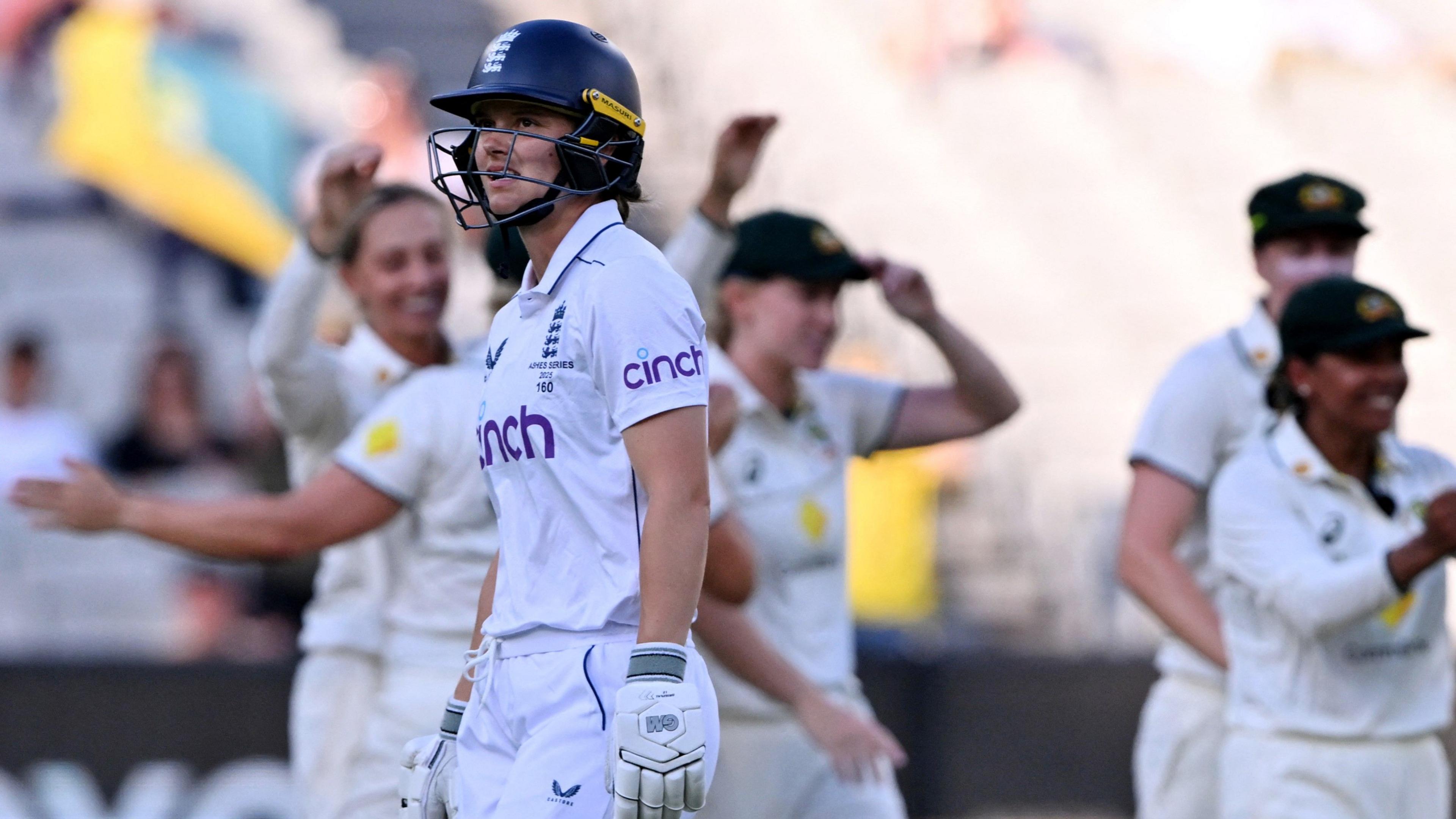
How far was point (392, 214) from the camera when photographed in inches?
189

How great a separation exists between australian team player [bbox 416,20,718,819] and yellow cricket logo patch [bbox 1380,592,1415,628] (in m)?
1.89

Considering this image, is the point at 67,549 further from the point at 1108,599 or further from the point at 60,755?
the point at 1108,599

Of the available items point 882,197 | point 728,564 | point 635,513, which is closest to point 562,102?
point 635,513

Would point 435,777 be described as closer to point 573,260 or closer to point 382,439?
point 573,260

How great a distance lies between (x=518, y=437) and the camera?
9.62ft

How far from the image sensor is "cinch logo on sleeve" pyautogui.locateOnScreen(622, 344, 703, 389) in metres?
2.81

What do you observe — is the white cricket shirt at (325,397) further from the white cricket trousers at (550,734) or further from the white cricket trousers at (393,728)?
the white cricket trousers at (550,734)

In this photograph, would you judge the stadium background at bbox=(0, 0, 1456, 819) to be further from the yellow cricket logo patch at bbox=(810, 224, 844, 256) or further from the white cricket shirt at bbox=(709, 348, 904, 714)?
the yellow cricket logo patch at bbox=(810, 224, 844, 256)

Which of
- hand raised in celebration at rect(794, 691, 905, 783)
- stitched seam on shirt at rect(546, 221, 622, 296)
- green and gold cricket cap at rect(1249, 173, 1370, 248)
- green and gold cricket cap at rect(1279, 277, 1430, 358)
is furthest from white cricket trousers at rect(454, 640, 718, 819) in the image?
green and gold cricket cap at rect(1249, 173, 1370, 248)

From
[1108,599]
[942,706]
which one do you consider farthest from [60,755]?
[1108,599]

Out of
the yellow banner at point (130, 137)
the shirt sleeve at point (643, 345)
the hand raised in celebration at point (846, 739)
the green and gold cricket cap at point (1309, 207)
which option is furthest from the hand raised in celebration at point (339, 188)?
the yellow banner at point (130, 137)

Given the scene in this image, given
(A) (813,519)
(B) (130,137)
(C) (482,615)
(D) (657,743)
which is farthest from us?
(B) (130,137)

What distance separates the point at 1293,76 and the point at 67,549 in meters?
8.91

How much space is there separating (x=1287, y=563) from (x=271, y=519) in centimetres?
212
